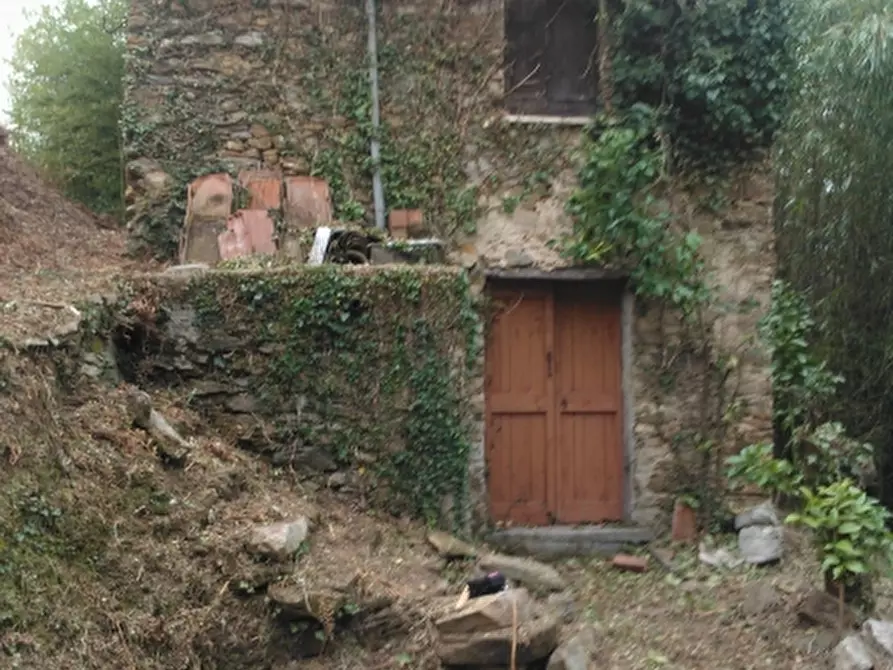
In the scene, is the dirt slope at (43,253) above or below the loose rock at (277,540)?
above

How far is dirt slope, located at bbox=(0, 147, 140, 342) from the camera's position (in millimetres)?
4316

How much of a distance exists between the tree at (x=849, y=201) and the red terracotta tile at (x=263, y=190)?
16.5 feet

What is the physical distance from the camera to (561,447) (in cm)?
642

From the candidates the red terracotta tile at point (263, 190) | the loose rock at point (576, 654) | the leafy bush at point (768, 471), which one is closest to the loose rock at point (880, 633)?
the leafy bush at point (768, 471)

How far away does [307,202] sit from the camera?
6098 mm

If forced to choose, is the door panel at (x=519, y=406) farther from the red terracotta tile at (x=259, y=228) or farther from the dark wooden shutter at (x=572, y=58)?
the red terracotta tile at (x=259, y=228)

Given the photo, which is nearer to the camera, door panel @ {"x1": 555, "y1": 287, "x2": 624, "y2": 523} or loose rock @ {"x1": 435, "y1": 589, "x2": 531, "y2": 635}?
loose rock @ {"x1": 435, "y1": 589, "x2": 531, "y2": 635}

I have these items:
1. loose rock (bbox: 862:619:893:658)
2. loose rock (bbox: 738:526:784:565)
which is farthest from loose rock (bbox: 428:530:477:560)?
A: loose rock (bbox: 862:619:893:658)

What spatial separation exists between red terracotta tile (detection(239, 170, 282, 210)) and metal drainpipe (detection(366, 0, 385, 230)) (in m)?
0.67

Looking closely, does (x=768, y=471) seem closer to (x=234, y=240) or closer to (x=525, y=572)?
(x=525, y=572)

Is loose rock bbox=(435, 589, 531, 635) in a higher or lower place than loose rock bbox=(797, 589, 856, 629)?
higher

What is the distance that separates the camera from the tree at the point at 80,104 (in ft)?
29.5

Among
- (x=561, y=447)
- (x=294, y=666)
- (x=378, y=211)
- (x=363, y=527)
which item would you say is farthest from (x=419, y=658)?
(x=378, y=211)

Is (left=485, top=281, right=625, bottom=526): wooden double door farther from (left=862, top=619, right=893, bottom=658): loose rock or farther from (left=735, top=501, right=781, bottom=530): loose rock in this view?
(left=862, top=619, right=893, bottom=658): loose rock
